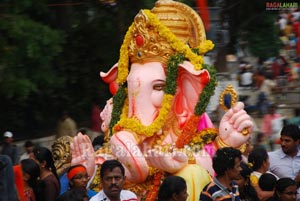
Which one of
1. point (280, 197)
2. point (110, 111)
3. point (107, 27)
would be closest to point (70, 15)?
point (107, 27)

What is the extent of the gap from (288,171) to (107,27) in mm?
5951

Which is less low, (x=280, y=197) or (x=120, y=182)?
(x=120, y=182)

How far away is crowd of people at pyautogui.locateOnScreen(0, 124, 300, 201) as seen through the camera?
27.5 feet

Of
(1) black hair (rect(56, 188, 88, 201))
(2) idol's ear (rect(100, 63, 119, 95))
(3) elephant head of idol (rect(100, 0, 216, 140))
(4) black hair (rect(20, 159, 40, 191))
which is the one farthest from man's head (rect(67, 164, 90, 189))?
(2) idol's ear (rect(100, 63, 119, 95))

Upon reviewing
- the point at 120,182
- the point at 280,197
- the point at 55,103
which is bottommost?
the point at 55,103

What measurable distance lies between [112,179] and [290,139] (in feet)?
8.58

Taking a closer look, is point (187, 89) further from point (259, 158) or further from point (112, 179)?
point (112, 179)

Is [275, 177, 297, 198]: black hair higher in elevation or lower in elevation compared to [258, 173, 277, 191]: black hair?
higher

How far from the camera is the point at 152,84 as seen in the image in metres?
10.6

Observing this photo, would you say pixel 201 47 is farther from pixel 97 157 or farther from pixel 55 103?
pixel 55 103

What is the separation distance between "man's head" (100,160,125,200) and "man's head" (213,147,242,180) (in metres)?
0.80

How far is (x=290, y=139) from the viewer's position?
1042 centimetres

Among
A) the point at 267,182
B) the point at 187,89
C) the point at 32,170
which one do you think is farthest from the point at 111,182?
the point at 187,89

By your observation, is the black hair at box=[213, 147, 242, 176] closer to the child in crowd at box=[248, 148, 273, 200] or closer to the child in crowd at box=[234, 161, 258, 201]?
the child in crowd at box=[234, 161, 258, 201]
